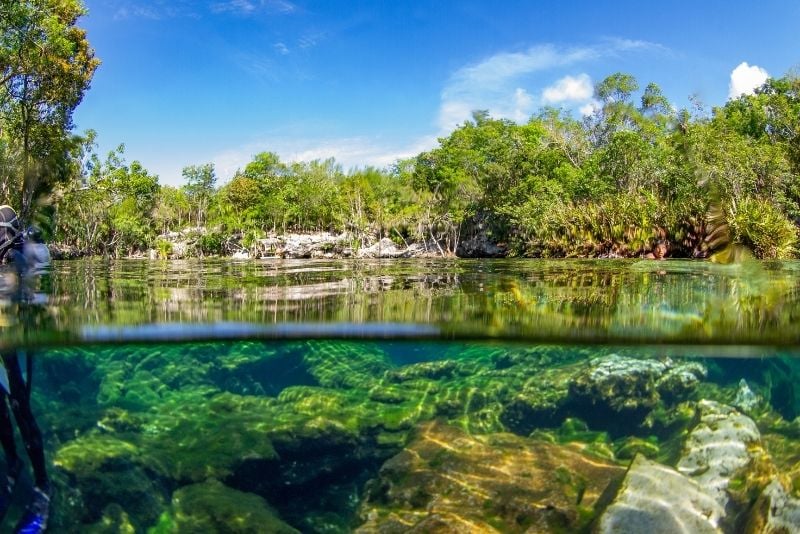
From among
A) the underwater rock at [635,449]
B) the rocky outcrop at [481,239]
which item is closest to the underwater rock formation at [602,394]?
the underwater rock at [635,449]

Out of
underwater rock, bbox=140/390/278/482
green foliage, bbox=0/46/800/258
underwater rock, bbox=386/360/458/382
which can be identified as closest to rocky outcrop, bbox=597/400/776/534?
underwater rock, bbox=386/360/458/382

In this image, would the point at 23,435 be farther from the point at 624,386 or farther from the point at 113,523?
the point at 624,386

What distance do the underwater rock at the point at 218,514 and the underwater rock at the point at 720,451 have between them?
477cm

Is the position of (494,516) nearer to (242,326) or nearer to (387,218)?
(242,326)

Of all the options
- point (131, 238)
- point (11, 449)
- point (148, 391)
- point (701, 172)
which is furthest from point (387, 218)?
point (11, 449)

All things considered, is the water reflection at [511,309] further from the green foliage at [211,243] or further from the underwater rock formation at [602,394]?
the green foliage at [211,243]

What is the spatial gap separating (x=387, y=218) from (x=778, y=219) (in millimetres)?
34402

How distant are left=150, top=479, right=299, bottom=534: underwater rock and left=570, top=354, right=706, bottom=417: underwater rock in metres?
4.80

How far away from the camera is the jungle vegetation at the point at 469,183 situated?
2220cm

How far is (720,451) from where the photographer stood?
7.16 m

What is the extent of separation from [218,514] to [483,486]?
3.07 meters

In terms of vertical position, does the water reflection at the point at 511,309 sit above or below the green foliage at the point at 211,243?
below

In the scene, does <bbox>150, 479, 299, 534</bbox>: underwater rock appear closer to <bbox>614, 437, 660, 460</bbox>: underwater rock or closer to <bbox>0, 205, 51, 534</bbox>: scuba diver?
<bbox>0, 205, 51, 534</bbox>: scuba diver

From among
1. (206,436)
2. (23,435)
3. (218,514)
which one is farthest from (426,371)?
(23,435)
